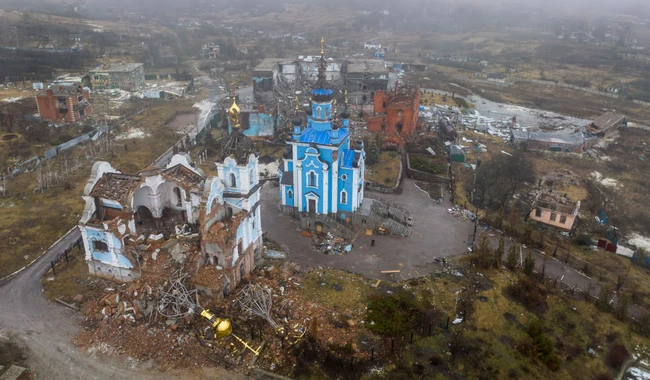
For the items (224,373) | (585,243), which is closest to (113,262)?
(224,373)

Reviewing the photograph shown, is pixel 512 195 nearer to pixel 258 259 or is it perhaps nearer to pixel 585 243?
pixel 585 243

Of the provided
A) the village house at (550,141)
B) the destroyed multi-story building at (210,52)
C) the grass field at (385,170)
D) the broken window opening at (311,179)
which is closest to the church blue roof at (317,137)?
the broken window opening at (311,179)

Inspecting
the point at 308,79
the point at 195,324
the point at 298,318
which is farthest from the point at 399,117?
the point at 195,324

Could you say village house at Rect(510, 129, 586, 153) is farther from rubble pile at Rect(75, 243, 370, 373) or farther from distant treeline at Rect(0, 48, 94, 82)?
distant treeline at Rect(0, 48, 94, 82)

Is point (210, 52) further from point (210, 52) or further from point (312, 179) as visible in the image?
point (312, 179)

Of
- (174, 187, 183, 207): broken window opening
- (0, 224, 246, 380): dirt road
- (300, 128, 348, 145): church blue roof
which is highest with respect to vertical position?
(300, 128, 348, 145): church blue roof

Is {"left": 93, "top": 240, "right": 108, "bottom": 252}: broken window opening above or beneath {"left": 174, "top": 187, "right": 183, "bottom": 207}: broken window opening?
beneath

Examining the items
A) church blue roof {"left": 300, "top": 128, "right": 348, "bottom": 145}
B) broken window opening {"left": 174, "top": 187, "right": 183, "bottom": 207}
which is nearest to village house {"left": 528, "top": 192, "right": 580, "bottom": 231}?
church blue roof {"left": 300, "top": 128, "right": 348, "bottom": 145}
